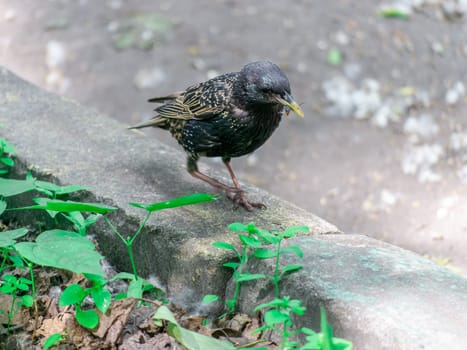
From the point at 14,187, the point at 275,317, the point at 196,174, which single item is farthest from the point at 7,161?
the point at 275,317

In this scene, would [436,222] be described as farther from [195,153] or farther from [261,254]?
[261,254]

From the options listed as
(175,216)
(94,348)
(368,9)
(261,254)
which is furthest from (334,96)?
(94,348)

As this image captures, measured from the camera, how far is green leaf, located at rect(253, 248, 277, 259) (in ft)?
9.59

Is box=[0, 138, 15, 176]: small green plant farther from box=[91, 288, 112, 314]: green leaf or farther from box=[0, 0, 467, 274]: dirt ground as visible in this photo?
box=[0, 0, 467, 274]: dirt ground

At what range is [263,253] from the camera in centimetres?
294

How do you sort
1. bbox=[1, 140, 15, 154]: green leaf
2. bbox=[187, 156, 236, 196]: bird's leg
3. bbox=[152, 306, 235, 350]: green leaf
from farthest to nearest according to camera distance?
bbox=[187, 156, 236, 196]: bird's leg < bbox=[1, 140, 15, 154]: green leaf < bbox=[152, 306, 235, 350]: green leaf

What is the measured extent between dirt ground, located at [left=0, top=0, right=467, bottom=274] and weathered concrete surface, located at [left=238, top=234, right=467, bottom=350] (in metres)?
2.27

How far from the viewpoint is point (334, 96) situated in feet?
22.2

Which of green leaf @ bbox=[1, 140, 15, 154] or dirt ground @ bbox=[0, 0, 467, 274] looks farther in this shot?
dirt ground @ bbox=[0, 0, 467, 274]

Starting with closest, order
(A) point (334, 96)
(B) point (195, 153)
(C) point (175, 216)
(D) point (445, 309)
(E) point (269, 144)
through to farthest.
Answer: (D) point (445, 309) < (C) point (175, 216) < (B) point (195, 153) < (E) point (269, 144) < (A) point (334, 96)

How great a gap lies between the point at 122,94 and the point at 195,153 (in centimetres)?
303

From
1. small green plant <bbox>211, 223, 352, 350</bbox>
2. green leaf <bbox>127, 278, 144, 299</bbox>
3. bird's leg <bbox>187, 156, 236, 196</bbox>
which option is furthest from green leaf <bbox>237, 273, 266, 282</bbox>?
bird's leg <bbox>187, 156, 236, 196</bbox>

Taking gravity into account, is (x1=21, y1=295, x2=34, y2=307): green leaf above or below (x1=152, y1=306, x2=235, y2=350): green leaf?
below

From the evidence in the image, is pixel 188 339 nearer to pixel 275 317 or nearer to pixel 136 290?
pixel 275 317
